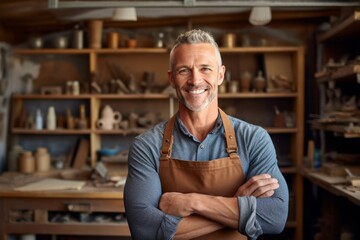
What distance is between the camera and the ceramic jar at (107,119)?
444 cm

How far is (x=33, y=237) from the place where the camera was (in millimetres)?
3656

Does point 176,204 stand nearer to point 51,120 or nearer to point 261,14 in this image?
point 261,14

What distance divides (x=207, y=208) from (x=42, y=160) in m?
3.01

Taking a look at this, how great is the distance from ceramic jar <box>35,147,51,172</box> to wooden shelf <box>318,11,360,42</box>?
2.90 metres

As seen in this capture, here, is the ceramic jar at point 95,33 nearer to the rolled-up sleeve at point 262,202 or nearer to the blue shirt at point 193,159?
the blue shirt at point 193,159

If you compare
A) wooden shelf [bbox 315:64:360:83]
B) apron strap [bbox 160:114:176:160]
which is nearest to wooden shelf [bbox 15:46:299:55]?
wooden shelf [bbox 315:64:360:83]

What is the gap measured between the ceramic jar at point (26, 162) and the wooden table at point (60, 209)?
2.59 ft

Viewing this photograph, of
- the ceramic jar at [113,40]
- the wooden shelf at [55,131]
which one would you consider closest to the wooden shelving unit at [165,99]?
the wooden shelf at [55,131]

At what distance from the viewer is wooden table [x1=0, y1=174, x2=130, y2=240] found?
3480 mm

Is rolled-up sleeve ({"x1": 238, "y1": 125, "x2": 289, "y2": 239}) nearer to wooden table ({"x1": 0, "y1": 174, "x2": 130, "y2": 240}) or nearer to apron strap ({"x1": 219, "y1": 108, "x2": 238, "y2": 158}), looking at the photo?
apron strap ({"x1": 219, "y1": 108, "x2": 238, "y2": 158})

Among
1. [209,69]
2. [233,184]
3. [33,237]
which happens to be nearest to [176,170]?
[233,184]

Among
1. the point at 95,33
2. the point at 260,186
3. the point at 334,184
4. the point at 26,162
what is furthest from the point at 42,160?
the point at 260,186

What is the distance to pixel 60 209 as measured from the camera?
3.52 m

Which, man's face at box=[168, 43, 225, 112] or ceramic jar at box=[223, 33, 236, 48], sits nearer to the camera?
man's face at box=[168, 43, 225, 112]
